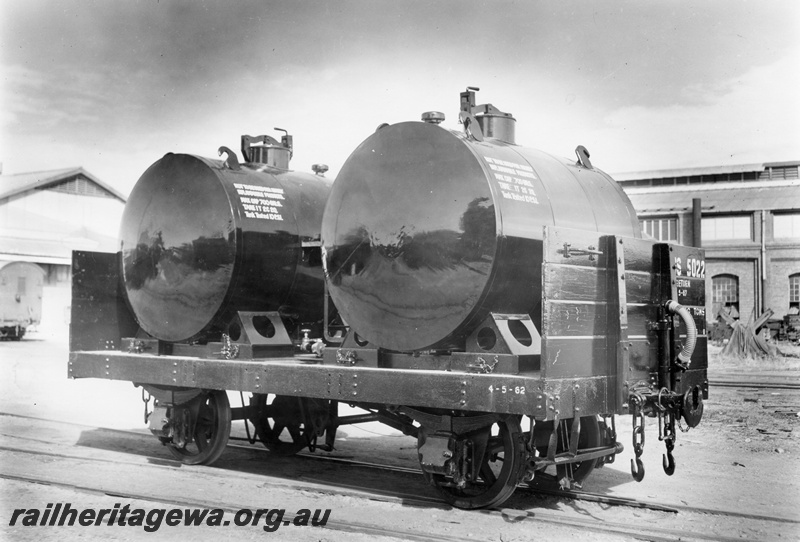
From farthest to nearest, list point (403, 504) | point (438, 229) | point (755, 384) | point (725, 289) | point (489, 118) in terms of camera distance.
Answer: point (725, 289), point (755, 384), point (489, 118), point (403, 504), point (438, 229)

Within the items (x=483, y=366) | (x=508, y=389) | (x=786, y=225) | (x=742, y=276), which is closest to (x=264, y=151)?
(x=483, y=366)

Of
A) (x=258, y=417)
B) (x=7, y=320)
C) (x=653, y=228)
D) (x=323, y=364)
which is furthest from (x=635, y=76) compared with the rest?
(x=653, y=228)

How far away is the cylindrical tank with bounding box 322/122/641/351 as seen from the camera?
657 centimetres

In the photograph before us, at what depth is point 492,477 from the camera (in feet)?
23.0

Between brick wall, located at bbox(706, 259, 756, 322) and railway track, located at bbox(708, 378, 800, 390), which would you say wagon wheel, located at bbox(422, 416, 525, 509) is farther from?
brick wall, located at bbox(706, 259, 756, 322)

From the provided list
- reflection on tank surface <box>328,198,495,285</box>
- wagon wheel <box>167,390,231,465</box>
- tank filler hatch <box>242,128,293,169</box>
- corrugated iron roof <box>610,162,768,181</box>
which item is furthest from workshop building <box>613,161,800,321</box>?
reflection on tank surface <box>328,198,495,285</box>

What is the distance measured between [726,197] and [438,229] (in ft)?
133

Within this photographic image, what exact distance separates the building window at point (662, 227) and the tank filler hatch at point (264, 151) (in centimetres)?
3425

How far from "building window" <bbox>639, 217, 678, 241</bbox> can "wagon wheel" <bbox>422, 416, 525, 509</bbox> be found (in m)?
36.3

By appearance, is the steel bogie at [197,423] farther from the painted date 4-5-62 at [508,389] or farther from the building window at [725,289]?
the building window at [725,289]

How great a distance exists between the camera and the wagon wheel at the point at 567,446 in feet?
22.6

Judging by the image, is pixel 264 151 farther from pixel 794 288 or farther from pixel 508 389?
pixel 794 288

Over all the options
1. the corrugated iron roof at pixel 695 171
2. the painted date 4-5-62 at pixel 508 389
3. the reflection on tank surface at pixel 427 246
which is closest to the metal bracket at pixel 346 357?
the reflection on tank surface at pixel 427 246

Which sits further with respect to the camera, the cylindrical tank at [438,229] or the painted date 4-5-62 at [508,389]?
the cylindrical tank at [438,229]
